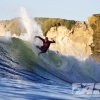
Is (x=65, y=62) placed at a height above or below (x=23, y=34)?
below

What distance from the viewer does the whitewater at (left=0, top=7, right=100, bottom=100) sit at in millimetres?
11812

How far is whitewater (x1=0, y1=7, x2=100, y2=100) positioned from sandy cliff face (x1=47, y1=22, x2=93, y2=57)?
27732 millimetres

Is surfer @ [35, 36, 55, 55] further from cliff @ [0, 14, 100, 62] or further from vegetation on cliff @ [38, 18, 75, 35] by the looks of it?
vegetation on cliff @ [38, 18, 75, 35]

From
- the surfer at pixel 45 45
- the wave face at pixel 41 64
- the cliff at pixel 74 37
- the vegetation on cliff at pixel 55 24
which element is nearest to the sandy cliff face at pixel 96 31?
the cliff at pixel 74 37

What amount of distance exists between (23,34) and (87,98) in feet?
28.8

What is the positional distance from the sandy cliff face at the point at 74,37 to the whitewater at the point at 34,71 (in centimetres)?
2773

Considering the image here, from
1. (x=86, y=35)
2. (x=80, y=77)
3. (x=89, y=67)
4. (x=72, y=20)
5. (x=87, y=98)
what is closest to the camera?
(x=87, y=98)

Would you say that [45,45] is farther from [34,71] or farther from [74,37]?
[74,37]

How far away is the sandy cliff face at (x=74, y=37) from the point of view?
50441 millimetres

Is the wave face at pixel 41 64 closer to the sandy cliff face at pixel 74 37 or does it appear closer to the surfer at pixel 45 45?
the surfer at pixel 45 45

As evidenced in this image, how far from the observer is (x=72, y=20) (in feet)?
195

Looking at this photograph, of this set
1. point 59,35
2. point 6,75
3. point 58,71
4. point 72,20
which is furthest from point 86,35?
point 6,75

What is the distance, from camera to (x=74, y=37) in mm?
53406

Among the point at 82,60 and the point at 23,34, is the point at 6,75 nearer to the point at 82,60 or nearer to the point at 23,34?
the point at 23,34
